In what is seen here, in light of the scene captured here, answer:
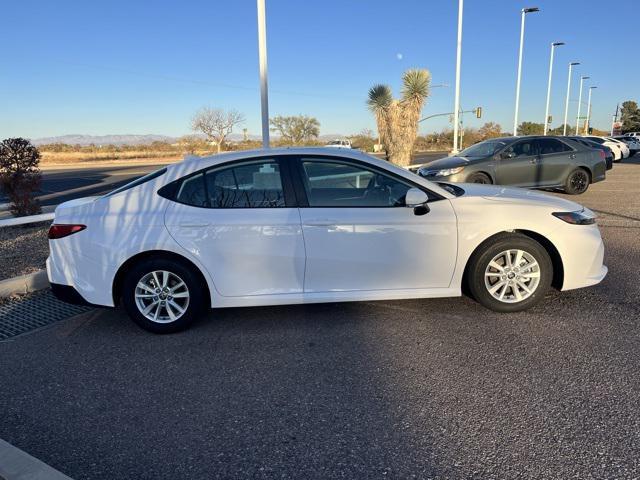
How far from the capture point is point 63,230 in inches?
161

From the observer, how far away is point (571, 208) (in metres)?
4.41

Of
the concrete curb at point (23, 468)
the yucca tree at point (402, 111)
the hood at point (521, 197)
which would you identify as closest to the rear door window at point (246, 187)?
the hood at point (521, 197)

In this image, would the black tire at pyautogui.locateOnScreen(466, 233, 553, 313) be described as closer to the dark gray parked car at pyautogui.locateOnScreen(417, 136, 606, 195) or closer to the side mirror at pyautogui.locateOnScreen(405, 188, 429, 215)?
the side mirror at pyautogui.locateOnScreen(405, 188, 429, 215)

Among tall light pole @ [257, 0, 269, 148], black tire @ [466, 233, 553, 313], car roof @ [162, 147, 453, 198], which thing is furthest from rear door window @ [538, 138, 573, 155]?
car roof @ [162, 147, 453, 198]

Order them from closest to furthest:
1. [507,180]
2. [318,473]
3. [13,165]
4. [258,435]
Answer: [318,473], [258,435], [13,165], [507,180]

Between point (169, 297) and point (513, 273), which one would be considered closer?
point (169, 297)

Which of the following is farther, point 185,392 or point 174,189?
point 174,189

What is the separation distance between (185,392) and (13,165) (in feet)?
25.7

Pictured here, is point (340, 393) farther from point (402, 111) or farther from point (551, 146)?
point (402, 111)

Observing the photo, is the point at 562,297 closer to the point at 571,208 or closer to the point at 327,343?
the point at 571,208

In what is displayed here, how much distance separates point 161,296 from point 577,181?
1137cm

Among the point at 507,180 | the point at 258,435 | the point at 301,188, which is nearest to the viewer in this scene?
the point at 258,435

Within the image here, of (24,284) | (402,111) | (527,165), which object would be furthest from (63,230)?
(402,111)

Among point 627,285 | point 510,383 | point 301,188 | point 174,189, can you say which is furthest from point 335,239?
point 627,285
